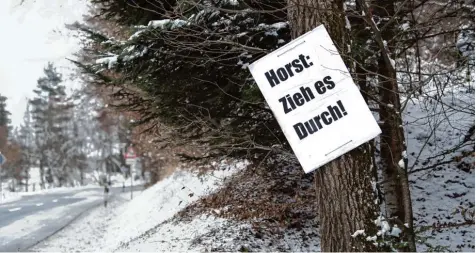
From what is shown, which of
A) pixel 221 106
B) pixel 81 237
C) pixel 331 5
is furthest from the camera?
pixel 81 237

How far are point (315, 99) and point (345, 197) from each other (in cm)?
76

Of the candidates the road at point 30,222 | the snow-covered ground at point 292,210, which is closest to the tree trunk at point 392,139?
the snow-covered ground at point 292,210

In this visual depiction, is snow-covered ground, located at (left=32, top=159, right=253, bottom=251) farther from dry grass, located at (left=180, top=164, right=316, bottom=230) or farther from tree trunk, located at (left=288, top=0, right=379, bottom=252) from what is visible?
tree trunk, located at (left=288, top=0, right=379, bottom=252)

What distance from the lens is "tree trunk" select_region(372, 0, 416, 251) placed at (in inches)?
139

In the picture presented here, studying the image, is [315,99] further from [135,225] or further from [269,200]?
[135,225]

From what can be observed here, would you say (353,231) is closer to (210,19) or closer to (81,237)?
(210,19)

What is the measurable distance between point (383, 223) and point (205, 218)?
512cm

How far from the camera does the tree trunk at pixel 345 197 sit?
332cm

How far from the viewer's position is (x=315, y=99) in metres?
3.24

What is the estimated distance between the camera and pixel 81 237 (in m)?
14.6

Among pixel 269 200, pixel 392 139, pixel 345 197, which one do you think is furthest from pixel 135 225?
pixel 345 197

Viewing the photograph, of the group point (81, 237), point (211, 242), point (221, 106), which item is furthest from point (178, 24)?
point (81, 237)

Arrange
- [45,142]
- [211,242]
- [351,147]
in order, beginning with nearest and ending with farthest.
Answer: [351,147], [211,242], [45,142]

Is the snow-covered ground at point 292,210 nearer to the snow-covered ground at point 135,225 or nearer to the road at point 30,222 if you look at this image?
the snow-covered ground at point 135,225
